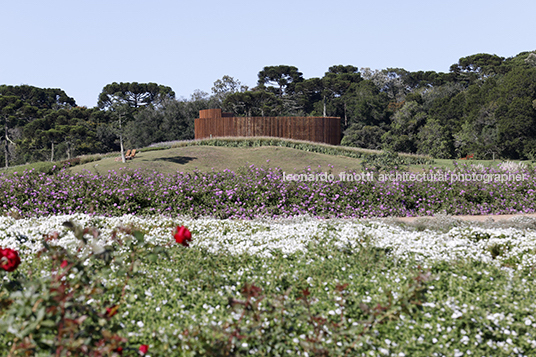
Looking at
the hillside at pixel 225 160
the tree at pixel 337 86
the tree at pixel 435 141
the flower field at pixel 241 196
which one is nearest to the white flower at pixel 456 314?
the flower field at pixel 241 196

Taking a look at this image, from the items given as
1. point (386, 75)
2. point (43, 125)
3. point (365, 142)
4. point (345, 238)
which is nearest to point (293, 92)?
point (386, 75)

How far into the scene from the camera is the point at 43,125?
3469 cm

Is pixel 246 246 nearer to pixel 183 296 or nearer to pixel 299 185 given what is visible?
pixel 183 296

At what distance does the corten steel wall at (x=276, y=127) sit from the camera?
23203mm

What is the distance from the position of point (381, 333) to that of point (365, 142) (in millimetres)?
28546

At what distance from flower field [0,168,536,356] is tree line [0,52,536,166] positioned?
1533 centimetres

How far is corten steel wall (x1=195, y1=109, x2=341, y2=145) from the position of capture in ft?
76.1

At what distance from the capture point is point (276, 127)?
2336 centimetres

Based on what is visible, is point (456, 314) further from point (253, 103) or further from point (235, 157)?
point (253, 103)

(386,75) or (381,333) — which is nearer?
(381,333)

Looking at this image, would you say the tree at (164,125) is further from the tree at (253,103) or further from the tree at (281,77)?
the tree at (281,77)

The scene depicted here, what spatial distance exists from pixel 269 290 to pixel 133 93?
47.8 metres

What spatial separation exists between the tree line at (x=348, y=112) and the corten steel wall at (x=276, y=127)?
4833 millimetres

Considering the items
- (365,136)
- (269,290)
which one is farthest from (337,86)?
(269,290)
